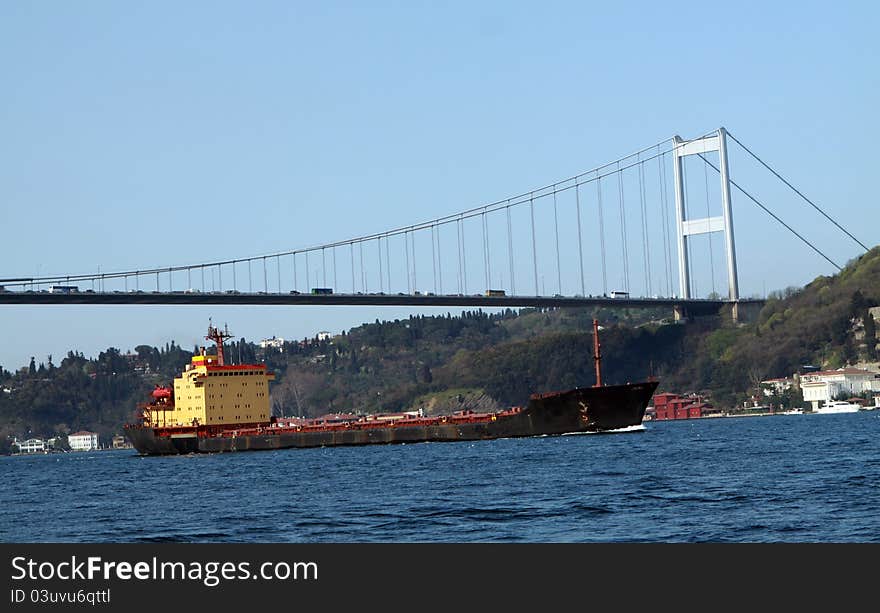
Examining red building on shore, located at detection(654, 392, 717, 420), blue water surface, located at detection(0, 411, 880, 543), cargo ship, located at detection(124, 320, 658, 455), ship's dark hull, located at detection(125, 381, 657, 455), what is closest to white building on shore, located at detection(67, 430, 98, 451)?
red building on shore, located at detection(654, 392, 717, 420)

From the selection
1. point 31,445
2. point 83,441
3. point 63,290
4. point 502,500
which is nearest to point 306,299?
point 63,290

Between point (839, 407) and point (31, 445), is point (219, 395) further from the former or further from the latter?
point (31, 445)

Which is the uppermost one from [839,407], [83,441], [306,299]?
[306,299]

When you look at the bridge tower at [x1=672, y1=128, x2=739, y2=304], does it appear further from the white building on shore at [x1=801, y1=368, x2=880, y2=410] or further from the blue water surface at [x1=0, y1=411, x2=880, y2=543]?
the blue water surface at [x1=0, y1=411, x2=880, y2=543]

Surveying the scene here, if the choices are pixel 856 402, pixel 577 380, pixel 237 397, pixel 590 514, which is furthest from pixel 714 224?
pixel 590 514

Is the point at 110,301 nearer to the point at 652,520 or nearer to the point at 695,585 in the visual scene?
the point at 652,520

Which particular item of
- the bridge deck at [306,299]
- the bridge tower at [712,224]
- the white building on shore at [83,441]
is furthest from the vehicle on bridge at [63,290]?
the white building on shore at [83,441]
